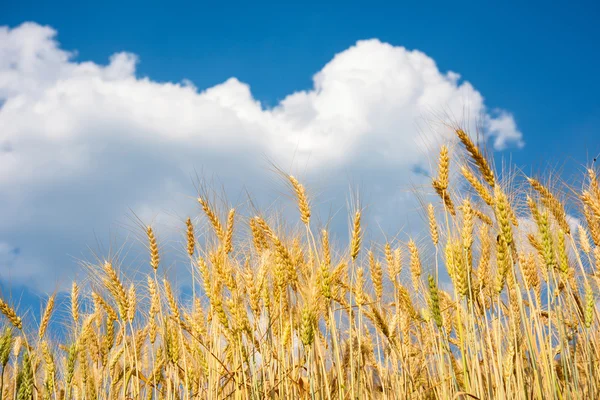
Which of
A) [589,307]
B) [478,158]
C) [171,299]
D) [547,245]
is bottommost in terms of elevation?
[589,307]

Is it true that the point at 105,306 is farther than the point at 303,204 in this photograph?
Yes

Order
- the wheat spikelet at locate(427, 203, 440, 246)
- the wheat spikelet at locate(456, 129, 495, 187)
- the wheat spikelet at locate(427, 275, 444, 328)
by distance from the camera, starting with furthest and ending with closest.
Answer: the wheat spikelet at locate(427, 203, 440, 246) < the wheat spikelet at locate(456, 129, 495, 187) < the wheat spikelet at locate(427, 275, 444, 328)

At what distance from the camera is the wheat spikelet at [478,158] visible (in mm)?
3260

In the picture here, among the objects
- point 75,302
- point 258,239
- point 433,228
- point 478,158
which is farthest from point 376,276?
point 75,302

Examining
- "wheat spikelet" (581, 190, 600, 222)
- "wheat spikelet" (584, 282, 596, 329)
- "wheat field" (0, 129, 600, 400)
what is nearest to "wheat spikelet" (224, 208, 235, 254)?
"wheat field" (0, 129, 600, 400)

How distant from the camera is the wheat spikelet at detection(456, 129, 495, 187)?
3260mm

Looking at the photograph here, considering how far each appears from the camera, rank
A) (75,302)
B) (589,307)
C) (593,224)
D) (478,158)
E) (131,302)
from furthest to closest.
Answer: (75,302), (131,302), (593,224), (589,307), (478,158)

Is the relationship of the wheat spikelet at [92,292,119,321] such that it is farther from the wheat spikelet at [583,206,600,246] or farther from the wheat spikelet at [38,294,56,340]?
the wheat spikelet at [583,206,600,246]

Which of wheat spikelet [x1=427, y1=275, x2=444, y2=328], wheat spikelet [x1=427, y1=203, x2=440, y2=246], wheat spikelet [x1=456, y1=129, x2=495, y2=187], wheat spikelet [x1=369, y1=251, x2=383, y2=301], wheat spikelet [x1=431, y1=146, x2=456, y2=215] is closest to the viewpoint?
wheat spikelet [x1=427, y1=275, x2=444, y2=328]

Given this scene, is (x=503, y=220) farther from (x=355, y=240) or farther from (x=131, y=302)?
(x=131, y=302)

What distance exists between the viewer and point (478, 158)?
131 inches

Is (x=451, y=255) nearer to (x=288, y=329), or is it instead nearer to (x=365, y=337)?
(x=288, y=329)

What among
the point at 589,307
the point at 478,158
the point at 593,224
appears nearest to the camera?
the point at 478,158

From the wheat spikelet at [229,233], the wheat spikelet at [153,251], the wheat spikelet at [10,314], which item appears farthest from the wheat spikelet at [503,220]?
the wheat spikelet at [10,314]
